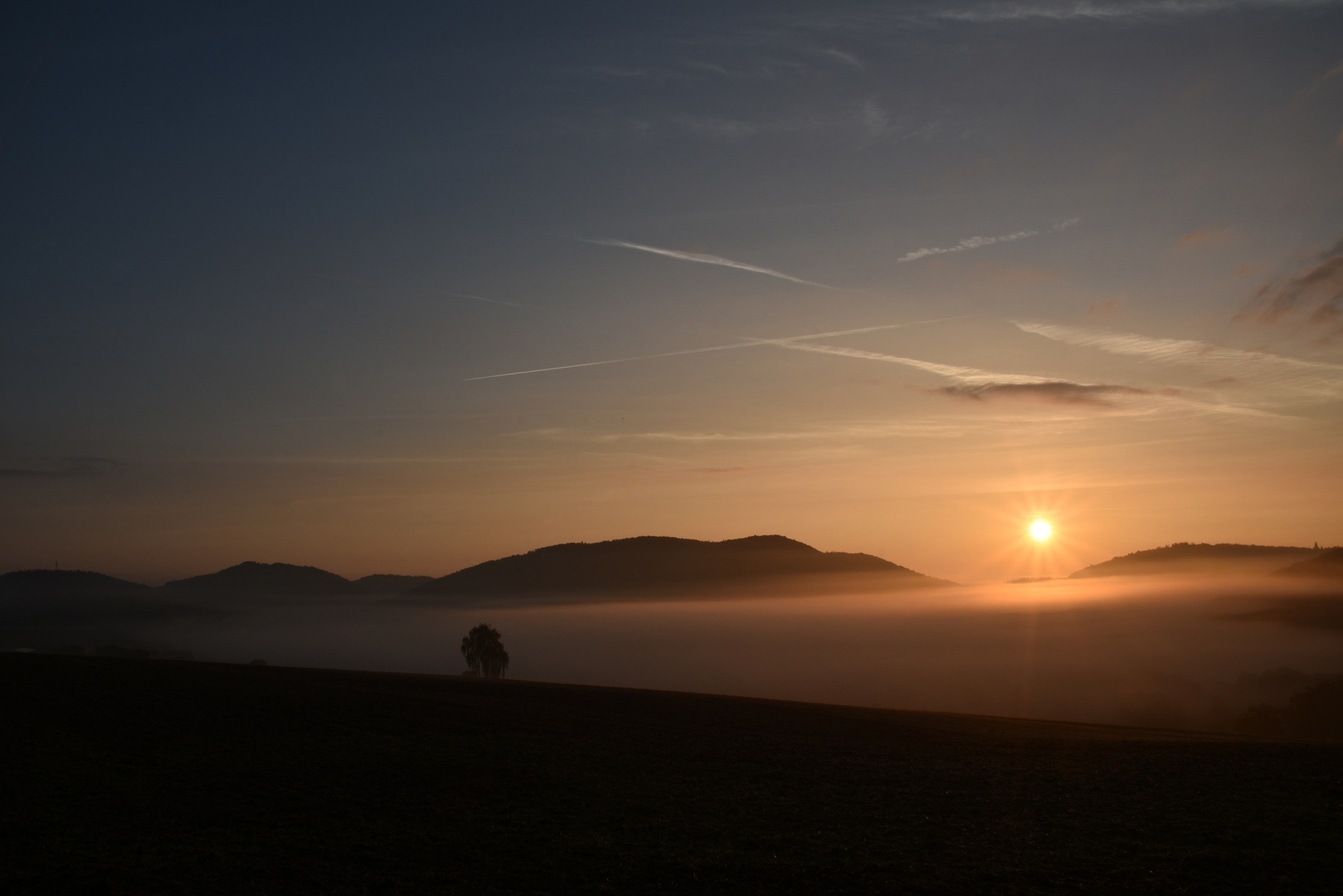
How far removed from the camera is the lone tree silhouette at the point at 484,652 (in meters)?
125

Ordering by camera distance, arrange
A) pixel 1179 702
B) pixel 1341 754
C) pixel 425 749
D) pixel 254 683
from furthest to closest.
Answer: pixel 1179 702
pixel 254 683
pixel 1341 754
pixel 425 749

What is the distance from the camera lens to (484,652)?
125000mm

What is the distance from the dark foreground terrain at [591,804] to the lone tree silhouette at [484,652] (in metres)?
85.4

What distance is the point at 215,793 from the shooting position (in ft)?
75.8

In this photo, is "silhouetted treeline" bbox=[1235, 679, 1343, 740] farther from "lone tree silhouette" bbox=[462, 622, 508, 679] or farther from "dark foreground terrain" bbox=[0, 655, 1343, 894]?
"lone tree silhouette" bbox=[462, 622, 508, 679]

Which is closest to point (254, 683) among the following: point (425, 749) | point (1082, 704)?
point (425, 749)

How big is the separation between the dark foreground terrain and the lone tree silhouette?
85437 millimetres

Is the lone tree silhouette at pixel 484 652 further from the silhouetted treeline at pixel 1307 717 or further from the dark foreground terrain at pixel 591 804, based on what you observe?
the silhouetted treeline at pixel 1307 717

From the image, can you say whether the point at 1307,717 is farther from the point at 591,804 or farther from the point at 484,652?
the point at 484,652

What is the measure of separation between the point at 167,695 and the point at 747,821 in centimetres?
3159

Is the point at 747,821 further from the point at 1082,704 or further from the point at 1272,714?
the point at 1082,704

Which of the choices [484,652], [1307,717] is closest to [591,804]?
[484,652]

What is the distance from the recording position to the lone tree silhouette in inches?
4931

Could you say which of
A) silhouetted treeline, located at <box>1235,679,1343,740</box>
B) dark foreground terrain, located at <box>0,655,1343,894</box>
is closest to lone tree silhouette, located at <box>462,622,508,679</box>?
dark foreground terrain, located at <box>0,655,1343,894</box>
